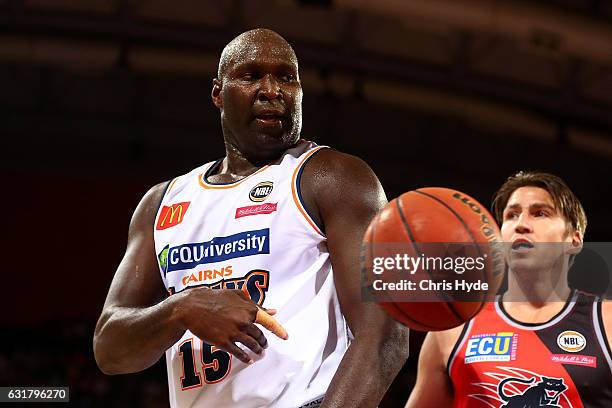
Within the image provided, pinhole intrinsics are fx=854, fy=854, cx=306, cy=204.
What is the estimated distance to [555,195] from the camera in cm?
384

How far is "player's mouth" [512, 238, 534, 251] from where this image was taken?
12.3 feet

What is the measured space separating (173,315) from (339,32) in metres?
9.51

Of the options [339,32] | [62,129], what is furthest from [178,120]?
[339,32]

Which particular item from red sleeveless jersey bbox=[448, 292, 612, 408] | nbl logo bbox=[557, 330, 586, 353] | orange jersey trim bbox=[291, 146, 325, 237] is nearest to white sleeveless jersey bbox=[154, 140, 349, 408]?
orange jersey trim bbox=[291, 146, 325, 237]

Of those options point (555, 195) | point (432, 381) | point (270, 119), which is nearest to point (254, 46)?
point (270, 119)

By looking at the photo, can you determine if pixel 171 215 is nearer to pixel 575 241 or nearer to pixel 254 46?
pixel 254 46

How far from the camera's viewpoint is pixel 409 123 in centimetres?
1377

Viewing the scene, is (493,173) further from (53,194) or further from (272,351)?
(272,351)

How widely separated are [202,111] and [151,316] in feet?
35.6

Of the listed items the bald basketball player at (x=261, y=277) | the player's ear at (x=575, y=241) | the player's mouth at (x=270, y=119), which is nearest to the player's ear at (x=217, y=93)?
the bald basketball player at (x=261, y=277)

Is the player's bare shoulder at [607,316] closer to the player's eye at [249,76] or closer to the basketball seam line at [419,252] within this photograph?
the basketball seam line at [419,252]

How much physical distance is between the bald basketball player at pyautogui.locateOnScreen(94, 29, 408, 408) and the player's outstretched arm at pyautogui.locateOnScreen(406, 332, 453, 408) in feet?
4.12

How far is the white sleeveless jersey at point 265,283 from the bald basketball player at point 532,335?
4.02ft

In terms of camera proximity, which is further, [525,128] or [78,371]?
[525,128]
